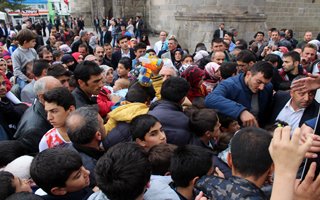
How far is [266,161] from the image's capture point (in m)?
1.70

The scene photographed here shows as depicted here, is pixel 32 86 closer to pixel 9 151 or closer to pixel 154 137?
pixel 9 151

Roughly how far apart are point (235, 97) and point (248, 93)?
16cm

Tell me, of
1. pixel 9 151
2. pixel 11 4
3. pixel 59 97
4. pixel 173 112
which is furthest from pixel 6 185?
pixel 11 4

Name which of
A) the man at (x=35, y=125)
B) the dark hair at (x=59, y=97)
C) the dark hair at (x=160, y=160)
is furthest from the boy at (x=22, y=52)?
the dark hair at (x=160, y=160)

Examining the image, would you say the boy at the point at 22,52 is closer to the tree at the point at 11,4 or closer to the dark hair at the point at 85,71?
the dark hair at the point at 85,71

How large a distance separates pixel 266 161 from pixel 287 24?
583 inches

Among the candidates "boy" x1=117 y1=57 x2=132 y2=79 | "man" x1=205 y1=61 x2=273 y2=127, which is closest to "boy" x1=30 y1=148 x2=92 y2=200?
"man" x1=205 y1=61 x2=273 y2=127

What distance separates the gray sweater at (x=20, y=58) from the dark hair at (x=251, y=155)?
15.1 ft

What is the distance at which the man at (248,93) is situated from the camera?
124 inches

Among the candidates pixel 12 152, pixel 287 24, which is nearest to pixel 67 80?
pixel 12 152

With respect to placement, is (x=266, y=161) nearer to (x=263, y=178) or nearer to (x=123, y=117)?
(x=263, y=178)

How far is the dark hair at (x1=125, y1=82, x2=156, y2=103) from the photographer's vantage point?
3.49 metres

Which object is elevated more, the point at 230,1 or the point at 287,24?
the point at 230,1

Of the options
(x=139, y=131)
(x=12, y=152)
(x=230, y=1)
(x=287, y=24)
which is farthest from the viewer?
(x=287, y=24)
